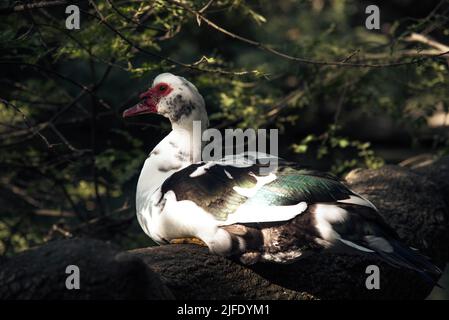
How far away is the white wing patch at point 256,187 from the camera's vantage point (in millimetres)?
3059

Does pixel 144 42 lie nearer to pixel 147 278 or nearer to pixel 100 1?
pixel 100 1

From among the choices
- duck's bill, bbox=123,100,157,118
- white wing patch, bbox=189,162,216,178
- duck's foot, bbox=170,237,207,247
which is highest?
duck's bill, bbox=123,100,157,118

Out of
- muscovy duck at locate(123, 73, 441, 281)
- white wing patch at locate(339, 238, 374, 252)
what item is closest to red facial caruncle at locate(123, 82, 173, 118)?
muscovy duck at locate(123, 73, 441, 281)

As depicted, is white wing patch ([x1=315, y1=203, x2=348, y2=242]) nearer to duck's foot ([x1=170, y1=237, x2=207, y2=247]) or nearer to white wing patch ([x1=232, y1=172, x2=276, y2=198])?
white wing patch ([x1=232, y1=172, x2=276, y2=198])

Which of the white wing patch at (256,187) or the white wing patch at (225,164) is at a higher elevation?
the white wing patch at (225,164)

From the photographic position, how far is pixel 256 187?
308cm

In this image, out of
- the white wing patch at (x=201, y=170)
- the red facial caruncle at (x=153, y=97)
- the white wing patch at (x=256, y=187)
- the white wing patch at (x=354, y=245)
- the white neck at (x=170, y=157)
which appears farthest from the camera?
the red facial caruncle at (x=153, y=97)

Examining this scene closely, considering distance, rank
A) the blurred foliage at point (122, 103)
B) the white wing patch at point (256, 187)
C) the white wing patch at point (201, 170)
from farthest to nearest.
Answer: the blurred foliage at point (122, 103) → the white wing patch at point (201, 170) → the white wing patch at point (256, 187)

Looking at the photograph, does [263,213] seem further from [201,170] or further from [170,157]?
[170,157]

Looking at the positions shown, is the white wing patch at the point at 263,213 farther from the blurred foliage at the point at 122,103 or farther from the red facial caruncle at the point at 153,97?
the blurred foliage at the point at 122,103

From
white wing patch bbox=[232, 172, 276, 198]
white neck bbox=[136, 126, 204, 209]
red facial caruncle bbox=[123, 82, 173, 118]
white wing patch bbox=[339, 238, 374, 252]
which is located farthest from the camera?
red facial caruncle bbox=[123, 82, 173, 118]

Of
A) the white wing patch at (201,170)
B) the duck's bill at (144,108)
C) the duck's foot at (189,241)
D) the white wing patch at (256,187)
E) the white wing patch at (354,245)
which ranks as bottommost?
the duck's foot at (189,241)

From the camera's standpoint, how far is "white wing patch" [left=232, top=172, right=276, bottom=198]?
3059mm

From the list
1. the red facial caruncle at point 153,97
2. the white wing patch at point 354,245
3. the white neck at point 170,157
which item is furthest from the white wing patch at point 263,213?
the red facial caruncle at point 153,97
